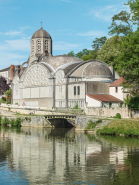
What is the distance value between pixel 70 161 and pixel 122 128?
1661cm

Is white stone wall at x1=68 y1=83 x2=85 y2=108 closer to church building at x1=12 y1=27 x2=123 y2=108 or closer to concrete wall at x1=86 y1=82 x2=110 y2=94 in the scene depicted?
church building at x1=12 y1=27 x2=123 y2=108

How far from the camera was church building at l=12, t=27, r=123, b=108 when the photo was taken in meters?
65.6

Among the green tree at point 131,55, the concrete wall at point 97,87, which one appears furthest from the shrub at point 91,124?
the concrete wall at point 97,87

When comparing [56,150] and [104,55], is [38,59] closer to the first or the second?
[104,55]

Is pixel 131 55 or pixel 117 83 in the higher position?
pixel 131 55

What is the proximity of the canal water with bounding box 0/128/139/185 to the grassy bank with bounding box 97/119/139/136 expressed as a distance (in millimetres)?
1636

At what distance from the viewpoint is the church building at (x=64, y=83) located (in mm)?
65625

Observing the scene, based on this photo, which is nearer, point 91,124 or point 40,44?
point 91,124

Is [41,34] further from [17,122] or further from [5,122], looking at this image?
[17,122]

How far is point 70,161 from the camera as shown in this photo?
27656 millimetres

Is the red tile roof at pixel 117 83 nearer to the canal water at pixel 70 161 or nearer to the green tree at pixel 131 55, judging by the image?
the green tree at pixel 131 55

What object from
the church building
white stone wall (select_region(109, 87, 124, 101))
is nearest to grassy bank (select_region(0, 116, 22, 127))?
the church building

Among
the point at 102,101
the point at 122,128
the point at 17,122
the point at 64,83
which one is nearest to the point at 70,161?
the point at 122,128

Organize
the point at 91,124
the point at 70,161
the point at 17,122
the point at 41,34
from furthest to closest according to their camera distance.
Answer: the point at 41,34 → the point at 17,122 → the point at 91,124 → the point at 70,161
